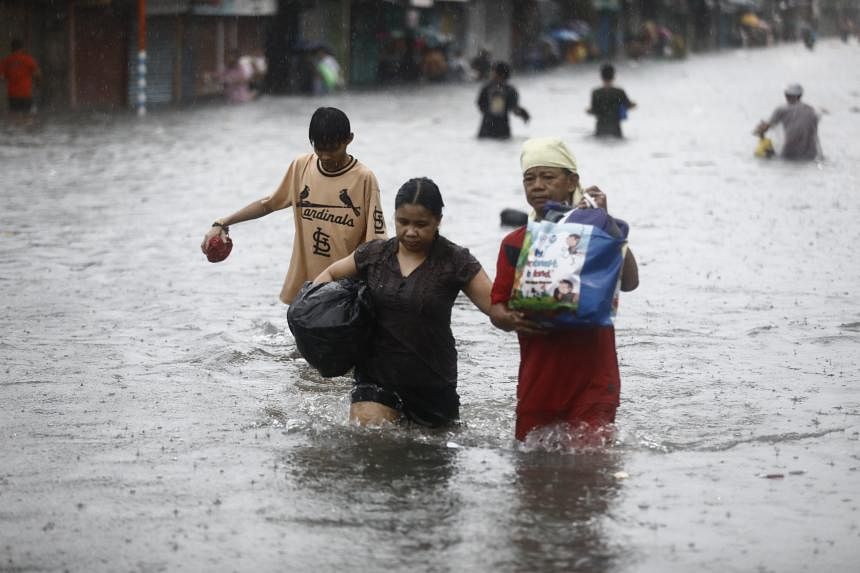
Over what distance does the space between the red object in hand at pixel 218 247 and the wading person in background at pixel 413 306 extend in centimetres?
117

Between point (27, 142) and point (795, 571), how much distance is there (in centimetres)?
1880

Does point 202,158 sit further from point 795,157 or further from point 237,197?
point 795,157

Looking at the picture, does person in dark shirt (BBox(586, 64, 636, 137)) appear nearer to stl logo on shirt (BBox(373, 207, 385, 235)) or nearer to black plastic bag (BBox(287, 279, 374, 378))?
stl logo on shirt (BBox(373, 207, 385, 235))

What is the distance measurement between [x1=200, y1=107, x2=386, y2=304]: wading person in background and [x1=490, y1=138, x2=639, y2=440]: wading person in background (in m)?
1.63

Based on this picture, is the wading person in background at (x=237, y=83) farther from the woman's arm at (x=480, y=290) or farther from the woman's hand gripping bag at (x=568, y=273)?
the woman's hand gripping bag at (x=568, y=273)

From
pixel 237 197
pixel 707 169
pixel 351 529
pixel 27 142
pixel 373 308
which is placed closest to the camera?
pixel 351 529

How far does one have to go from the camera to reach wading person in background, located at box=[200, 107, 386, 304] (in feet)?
23.7

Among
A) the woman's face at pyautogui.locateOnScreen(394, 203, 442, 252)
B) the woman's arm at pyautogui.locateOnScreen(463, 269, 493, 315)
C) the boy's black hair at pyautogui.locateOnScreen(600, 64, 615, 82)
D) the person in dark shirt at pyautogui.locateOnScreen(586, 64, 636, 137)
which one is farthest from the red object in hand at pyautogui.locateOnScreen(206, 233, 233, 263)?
the person in dark shirt at pyautogui.locateOnScreen(586, 64, 636, 137)

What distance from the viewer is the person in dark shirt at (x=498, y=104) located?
76.4ft

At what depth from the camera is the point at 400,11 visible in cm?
4709

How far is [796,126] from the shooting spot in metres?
20.1

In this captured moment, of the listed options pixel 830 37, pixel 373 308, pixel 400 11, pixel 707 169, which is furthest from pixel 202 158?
pixel 830 37

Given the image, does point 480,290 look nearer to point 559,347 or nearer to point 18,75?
point 559,347

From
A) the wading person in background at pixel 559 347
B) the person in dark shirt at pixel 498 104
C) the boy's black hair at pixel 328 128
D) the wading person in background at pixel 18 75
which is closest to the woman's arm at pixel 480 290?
the wading person in background at pixel 559 347
